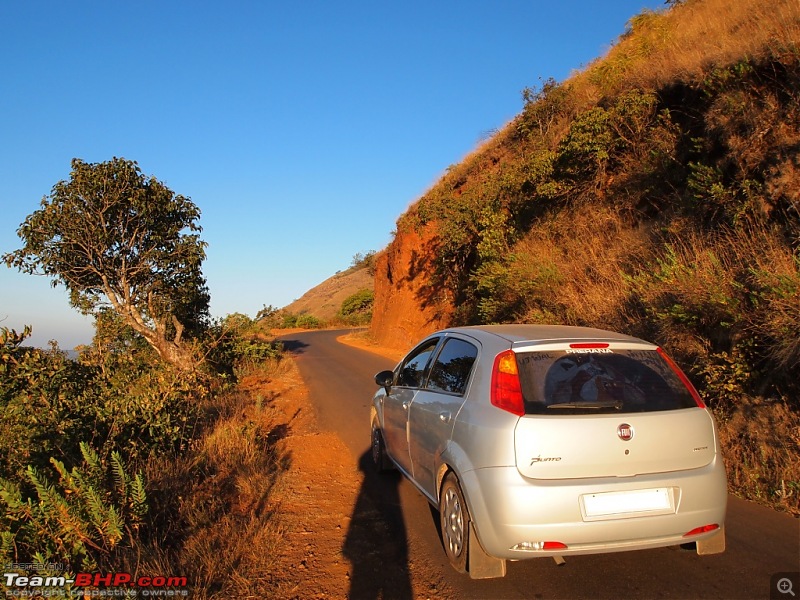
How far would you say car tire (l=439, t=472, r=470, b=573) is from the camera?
3.52 m

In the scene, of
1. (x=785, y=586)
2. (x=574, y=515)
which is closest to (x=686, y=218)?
(x=785, y=586)

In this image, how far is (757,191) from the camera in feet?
23.8

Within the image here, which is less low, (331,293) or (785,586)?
(331,293)

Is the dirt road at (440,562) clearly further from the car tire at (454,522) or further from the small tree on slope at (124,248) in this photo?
the small tree on slope at (124,248)

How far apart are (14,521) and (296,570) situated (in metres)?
1.96

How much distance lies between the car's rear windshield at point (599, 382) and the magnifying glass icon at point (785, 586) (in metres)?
1.19

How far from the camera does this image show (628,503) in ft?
10.3

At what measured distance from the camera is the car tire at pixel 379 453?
5996mm

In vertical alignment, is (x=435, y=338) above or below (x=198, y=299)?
below

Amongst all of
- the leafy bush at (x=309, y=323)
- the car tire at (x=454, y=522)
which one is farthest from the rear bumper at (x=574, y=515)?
the leafy bush at (x=309, y=323)

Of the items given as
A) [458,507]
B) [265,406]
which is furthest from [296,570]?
[265,406]

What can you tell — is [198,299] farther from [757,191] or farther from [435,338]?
[757,191]

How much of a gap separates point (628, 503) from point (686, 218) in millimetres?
7025

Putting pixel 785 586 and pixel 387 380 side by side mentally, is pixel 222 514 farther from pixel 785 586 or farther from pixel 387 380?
pixel 785 586
